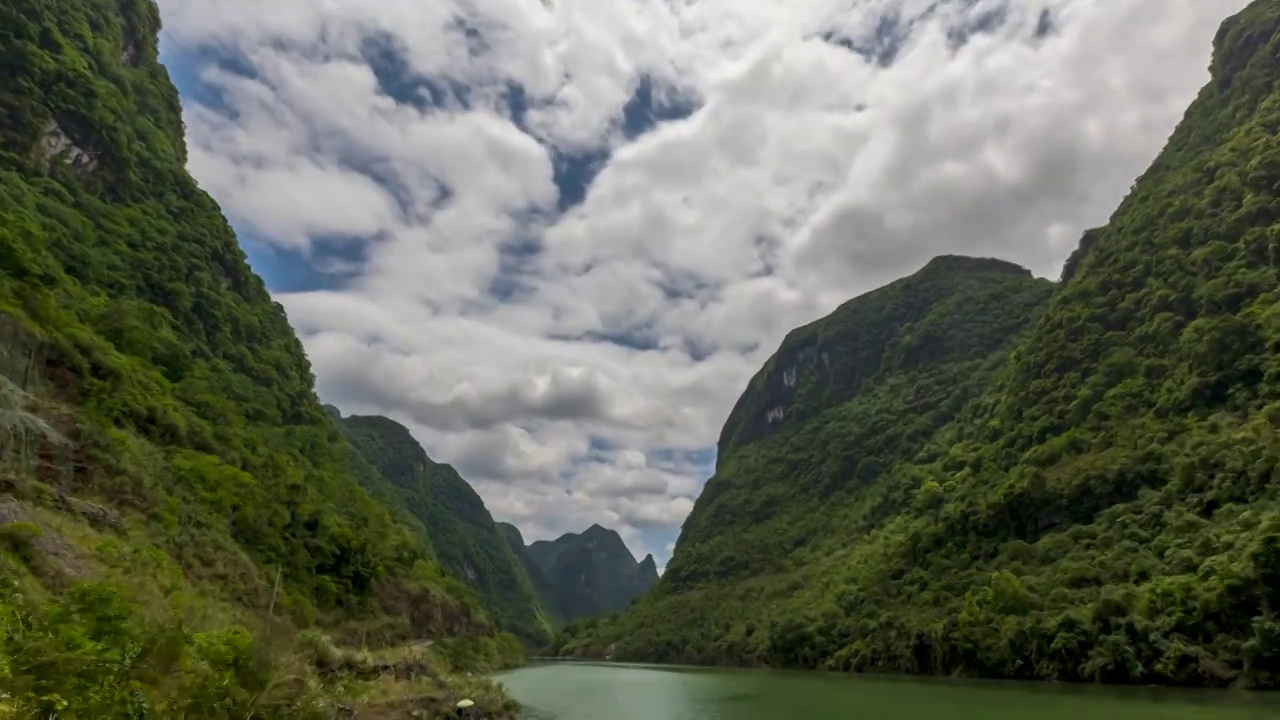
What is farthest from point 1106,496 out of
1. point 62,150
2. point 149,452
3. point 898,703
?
point 62,150

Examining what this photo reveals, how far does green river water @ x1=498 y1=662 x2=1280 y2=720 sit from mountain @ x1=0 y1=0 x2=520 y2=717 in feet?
25.0

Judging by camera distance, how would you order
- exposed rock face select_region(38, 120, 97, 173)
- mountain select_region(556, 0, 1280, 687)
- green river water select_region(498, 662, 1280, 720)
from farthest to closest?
exposed rock face select_region(38, 120, 97, 173) → mountain select_region(556, 0, 1280, 687) → green river water select_region(498, 662, 1280, 720)

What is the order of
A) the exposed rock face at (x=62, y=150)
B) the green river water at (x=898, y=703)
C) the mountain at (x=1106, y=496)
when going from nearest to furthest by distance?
the green river water at (x=898, y=703) → the mountain at (x=1106, y=496) → the exposed rock face at (x=62, y=150)

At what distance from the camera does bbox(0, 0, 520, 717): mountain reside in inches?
507

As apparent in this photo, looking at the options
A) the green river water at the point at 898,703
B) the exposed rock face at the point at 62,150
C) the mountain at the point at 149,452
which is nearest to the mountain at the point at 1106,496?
the green river water at the point at 898,703

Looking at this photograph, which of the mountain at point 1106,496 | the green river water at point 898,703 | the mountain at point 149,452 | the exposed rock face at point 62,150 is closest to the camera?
the mountain at point 149,452

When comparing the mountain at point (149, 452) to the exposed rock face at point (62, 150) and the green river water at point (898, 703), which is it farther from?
the green river water at point (898, 703)

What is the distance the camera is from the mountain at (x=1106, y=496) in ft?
152

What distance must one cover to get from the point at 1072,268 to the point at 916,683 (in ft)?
334

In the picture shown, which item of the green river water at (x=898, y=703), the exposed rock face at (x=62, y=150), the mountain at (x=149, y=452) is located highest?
the exposed rock face at (x=62, y=150)

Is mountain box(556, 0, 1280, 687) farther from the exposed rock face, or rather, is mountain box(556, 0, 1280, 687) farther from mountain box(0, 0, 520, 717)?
the exposed rock face

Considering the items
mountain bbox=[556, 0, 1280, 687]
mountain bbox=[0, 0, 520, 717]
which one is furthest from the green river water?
mountain bbox=[0, 0, 520, 717]

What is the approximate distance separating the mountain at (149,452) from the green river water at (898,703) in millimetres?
7616

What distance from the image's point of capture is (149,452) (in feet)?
109
